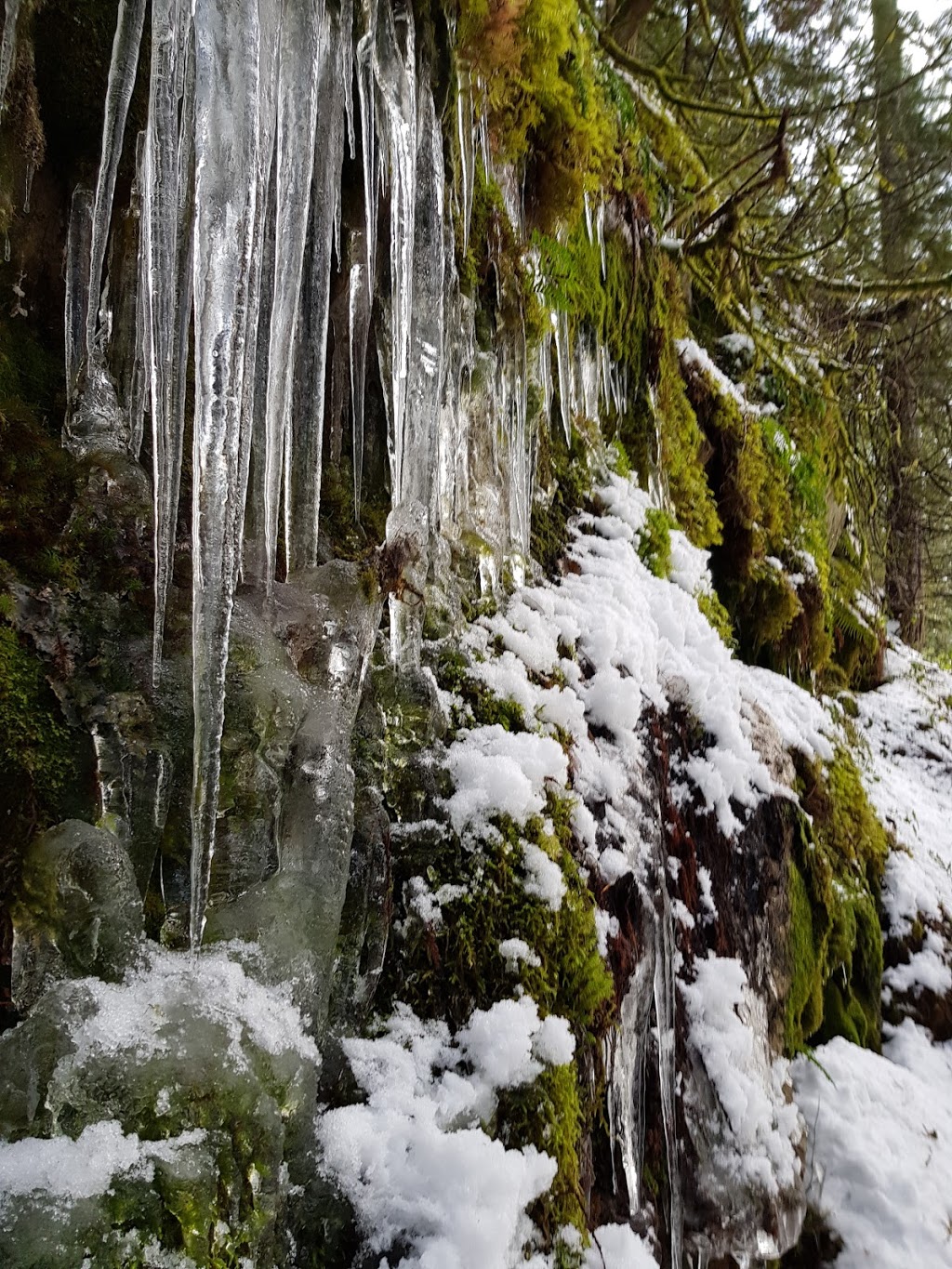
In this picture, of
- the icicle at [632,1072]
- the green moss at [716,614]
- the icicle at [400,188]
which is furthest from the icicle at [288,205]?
the green moss at [716,614]

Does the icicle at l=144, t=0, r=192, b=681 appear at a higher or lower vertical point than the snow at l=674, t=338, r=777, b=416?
lower

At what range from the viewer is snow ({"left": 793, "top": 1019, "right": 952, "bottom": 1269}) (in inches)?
107

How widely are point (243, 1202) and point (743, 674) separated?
326 centimetres

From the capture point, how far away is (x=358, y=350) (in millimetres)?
2270

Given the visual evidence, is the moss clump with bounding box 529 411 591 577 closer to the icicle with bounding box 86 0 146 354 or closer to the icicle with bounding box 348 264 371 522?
the icicle with bounding box 348 264 371 522

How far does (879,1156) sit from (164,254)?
3.79 metres

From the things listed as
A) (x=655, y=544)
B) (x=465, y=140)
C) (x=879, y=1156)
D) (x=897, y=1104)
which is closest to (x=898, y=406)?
(x=655, y=544)

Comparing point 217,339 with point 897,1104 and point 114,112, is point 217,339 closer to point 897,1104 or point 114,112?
Result: point 114,112

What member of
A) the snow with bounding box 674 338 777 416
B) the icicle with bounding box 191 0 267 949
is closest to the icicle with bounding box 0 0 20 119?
Result: the icicle with bounding box 191 0 267 949

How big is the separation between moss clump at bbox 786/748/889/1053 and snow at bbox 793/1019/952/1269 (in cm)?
17

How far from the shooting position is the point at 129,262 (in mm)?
1867

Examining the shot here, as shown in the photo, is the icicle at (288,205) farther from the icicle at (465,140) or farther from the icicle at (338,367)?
the icicle at (465,140)

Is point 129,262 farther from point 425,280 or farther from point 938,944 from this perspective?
point 938,944

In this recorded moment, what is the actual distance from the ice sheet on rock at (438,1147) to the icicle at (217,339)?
1.52 ft
